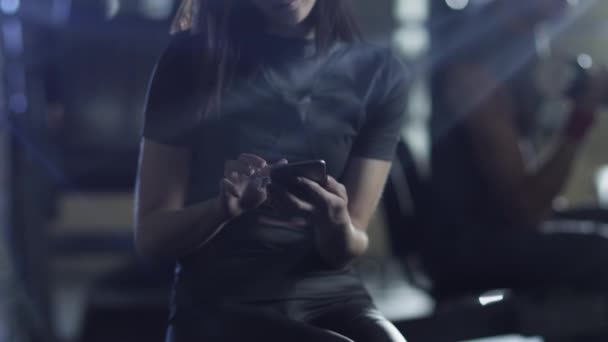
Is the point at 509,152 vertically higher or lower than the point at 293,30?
lower

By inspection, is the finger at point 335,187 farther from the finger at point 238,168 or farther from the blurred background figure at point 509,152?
the blurred background figure at point 509,152

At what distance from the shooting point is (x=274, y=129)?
0.31 m

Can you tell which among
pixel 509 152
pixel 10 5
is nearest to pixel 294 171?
pixel 10 5

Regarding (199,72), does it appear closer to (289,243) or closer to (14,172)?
(289,243)

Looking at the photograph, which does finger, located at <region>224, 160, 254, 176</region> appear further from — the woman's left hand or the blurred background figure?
the blurred background figure

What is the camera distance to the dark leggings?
0.30 metres

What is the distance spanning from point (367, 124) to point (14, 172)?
0.57 m

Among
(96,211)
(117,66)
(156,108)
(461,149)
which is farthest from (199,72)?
(96,211)

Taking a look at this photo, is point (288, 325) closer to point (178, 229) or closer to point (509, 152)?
point (178, 229)

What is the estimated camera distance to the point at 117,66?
586 mm

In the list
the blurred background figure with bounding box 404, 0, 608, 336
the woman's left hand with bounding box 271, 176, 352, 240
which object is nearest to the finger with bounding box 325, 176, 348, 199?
the woman's left hand with bounding box 271, 176, 352, 240

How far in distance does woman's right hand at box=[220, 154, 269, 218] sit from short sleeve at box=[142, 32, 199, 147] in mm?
44

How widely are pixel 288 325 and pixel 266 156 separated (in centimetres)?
8

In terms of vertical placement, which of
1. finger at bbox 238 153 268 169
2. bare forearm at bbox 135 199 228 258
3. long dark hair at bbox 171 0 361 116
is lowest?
bare forearm at bbox 135 199 228 258
